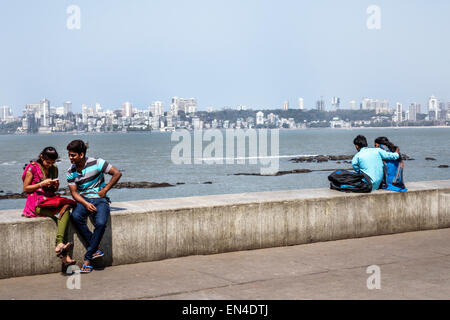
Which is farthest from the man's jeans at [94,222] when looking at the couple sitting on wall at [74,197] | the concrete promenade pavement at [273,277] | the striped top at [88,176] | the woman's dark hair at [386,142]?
the woman's dark hair at [386,142]

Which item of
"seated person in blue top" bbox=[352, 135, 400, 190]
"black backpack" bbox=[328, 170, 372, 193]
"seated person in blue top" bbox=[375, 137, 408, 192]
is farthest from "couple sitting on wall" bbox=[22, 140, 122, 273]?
"seated person in blue top" bbox=[375, 137, 408, 192]

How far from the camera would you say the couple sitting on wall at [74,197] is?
695 cm

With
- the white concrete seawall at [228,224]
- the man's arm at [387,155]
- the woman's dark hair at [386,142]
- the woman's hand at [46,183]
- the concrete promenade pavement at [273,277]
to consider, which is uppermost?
the woman's dark hair at [386,142]

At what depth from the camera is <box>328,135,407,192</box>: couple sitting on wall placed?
912cm

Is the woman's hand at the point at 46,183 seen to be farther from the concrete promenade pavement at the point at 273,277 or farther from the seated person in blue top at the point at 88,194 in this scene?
the concrete promenade pavement at the point at 273,277

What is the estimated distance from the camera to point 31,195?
714cm

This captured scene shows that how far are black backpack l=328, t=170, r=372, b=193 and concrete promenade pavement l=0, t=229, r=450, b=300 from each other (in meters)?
0.97

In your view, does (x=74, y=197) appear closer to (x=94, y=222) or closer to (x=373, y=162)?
(x=94, y=222)

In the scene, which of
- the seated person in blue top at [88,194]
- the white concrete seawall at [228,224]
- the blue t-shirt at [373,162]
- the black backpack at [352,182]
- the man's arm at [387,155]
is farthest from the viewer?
the man's arm at [387,155]

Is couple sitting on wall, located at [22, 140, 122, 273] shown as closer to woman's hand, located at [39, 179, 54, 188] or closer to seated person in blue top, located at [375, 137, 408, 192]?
woman's hand, located at [39, 179, 54, 188]

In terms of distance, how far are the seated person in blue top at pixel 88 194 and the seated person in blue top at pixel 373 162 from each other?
13.0ft
